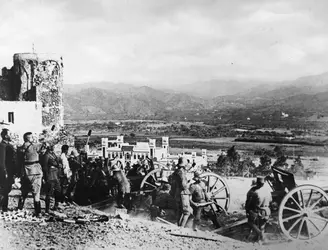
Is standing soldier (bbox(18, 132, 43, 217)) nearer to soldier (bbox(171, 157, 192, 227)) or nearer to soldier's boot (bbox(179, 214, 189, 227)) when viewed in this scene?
soldier (bbox(171, 157, 192, 227))

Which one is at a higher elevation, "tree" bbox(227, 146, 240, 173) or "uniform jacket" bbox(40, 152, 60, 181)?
"tree" bbox(227, 146, 240, 173)

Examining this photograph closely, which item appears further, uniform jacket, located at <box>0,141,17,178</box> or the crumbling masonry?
the crumbling masonry

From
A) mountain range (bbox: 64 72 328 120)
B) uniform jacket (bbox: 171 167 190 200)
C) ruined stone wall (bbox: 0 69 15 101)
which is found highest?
ruined stone wall (bbox: 0 69 15 101)

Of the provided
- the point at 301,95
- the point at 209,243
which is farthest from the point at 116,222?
the point at 301,95

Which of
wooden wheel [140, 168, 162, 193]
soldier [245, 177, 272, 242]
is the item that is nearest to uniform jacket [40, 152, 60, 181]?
wooden wheel [140, 168, 162, 193]

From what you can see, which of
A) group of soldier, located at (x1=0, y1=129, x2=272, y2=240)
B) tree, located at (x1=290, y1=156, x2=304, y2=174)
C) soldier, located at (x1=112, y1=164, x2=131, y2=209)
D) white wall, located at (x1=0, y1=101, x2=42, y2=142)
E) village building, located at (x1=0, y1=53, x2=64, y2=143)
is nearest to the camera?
tree, located at (x1=290, y1=156, x2=304, y2=174)

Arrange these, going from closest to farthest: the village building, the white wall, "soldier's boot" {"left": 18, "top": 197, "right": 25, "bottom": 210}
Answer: "soldier's boot" {"left": 18, "top": 197, "right": 25, "bottom": 210} → the white wall → the village building

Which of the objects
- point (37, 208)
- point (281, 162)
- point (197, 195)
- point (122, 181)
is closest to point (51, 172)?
point (37, 208)
